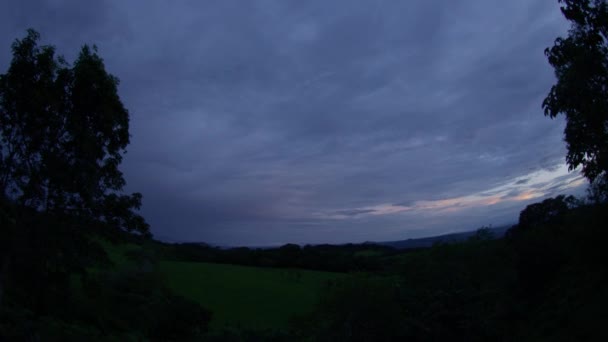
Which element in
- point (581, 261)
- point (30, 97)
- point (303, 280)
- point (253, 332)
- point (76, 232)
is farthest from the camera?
point (303, 280)

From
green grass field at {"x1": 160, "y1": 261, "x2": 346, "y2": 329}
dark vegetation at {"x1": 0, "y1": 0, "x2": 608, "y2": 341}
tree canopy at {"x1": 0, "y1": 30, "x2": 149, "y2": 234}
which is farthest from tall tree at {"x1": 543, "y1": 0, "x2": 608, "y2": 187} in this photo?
green grass field at {"x1": 160, "y1": 261, "x2": 346, "y2": 329}

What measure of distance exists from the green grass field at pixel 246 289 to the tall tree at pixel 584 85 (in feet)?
138

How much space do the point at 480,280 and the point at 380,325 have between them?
6697 millimetres

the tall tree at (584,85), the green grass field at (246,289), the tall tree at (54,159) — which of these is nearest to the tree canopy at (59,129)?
the tall tree at (54,159)

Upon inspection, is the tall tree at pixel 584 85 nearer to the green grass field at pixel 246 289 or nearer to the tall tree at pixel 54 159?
the tall tree at pixel 54 159

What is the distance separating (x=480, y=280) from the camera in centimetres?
2148

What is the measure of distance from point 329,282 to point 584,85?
15744 mm

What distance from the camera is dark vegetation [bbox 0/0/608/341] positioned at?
9.38m

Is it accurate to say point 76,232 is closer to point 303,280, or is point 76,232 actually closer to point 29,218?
point 29,218

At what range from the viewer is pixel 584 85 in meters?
8.45

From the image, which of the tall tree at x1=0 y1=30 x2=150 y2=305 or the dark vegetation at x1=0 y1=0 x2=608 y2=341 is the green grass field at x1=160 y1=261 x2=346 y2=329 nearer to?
the dark vegetation at x1=0 y1=0 x2=608 y2=341

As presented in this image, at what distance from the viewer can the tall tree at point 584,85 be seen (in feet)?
27.7

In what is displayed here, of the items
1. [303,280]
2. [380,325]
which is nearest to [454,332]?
[380,325]

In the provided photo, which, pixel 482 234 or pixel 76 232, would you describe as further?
pixel 482 234
